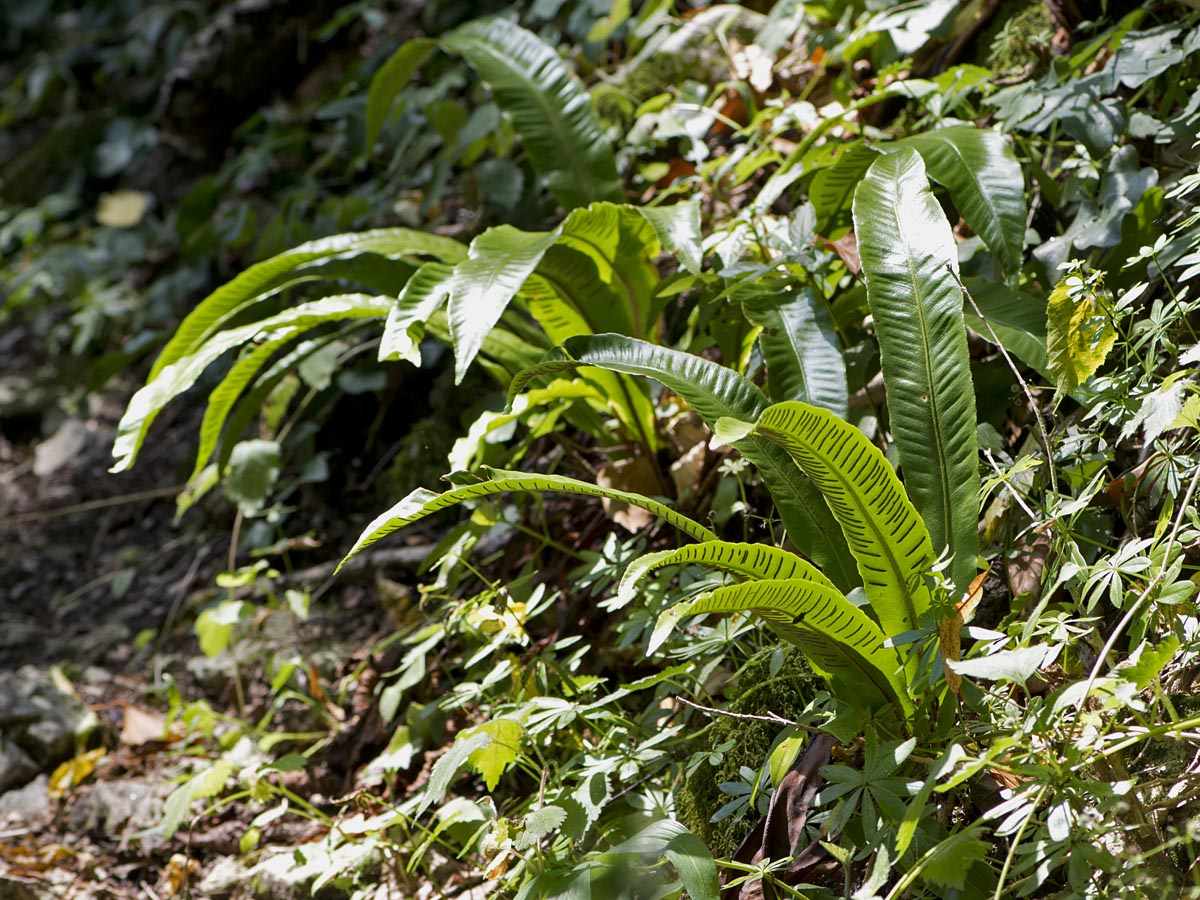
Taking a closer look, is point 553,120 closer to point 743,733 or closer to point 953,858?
point 743,733

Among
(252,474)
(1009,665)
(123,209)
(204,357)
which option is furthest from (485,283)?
(123,209)

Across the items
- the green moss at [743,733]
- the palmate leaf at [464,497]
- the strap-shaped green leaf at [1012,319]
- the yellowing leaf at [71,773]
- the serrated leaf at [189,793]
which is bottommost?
the yellowing leaf at [71,773]

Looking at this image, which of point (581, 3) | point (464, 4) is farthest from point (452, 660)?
point (464, 4)

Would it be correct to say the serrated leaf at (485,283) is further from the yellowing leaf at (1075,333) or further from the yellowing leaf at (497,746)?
the yellowing leaf at (1075,333)

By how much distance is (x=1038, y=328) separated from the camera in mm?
1462

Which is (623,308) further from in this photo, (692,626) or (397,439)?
(397,439)

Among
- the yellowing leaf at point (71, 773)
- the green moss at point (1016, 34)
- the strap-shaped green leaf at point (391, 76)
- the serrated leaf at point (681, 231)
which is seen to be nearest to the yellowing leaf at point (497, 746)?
the serrated leaf at point (681, 231)

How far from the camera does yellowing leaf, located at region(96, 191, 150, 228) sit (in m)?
4.47

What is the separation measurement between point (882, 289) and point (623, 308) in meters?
0.68

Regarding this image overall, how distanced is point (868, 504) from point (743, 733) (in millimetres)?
458

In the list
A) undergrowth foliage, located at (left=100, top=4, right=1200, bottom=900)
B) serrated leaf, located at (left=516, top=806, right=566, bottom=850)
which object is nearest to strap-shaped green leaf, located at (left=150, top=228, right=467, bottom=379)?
undergrowth foliage, located at (left=100, top=4, right=1200, bottom=900)

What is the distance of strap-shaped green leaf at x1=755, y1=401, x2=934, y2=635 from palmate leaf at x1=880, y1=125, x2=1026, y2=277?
52 centimetres

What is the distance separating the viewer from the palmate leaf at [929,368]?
1.29 metres

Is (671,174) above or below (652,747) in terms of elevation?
above
